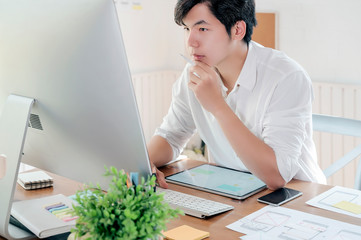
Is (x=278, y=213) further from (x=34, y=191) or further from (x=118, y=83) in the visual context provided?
(x=34, y=191)

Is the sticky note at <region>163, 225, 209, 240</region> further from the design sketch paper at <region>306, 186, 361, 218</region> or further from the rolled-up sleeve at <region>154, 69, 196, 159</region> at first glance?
the rolled-up sleeve at <region>154, 69, 196, 159</region>

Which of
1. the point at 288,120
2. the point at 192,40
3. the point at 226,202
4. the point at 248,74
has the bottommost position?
the point at 226,202

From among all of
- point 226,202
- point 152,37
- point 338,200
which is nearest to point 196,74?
point 226,202

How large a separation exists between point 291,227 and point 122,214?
51 centimetres

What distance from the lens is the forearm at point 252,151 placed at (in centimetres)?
142

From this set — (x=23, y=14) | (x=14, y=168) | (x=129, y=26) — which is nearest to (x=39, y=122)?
(x=14, y=168)

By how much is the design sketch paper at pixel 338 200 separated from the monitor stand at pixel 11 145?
0.70m

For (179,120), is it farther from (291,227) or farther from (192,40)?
(291,227)

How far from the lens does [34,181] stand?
1.46 m

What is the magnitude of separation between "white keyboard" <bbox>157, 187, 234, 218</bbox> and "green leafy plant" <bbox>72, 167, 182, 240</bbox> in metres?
0.39

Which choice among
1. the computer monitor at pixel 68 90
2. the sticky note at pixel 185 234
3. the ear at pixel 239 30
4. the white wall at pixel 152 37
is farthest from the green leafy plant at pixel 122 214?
the white wall at pixel 152 37

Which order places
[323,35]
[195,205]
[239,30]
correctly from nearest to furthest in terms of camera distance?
[195,205]
[239,30]
[323,35]

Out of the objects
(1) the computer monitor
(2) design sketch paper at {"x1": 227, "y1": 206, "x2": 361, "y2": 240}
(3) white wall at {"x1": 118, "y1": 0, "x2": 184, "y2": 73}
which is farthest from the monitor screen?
(3) white wall at {"x1": 118, "y1": 0, "x2": 184, "y2": 73}

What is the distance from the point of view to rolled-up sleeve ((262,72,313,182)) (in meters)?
1.48
